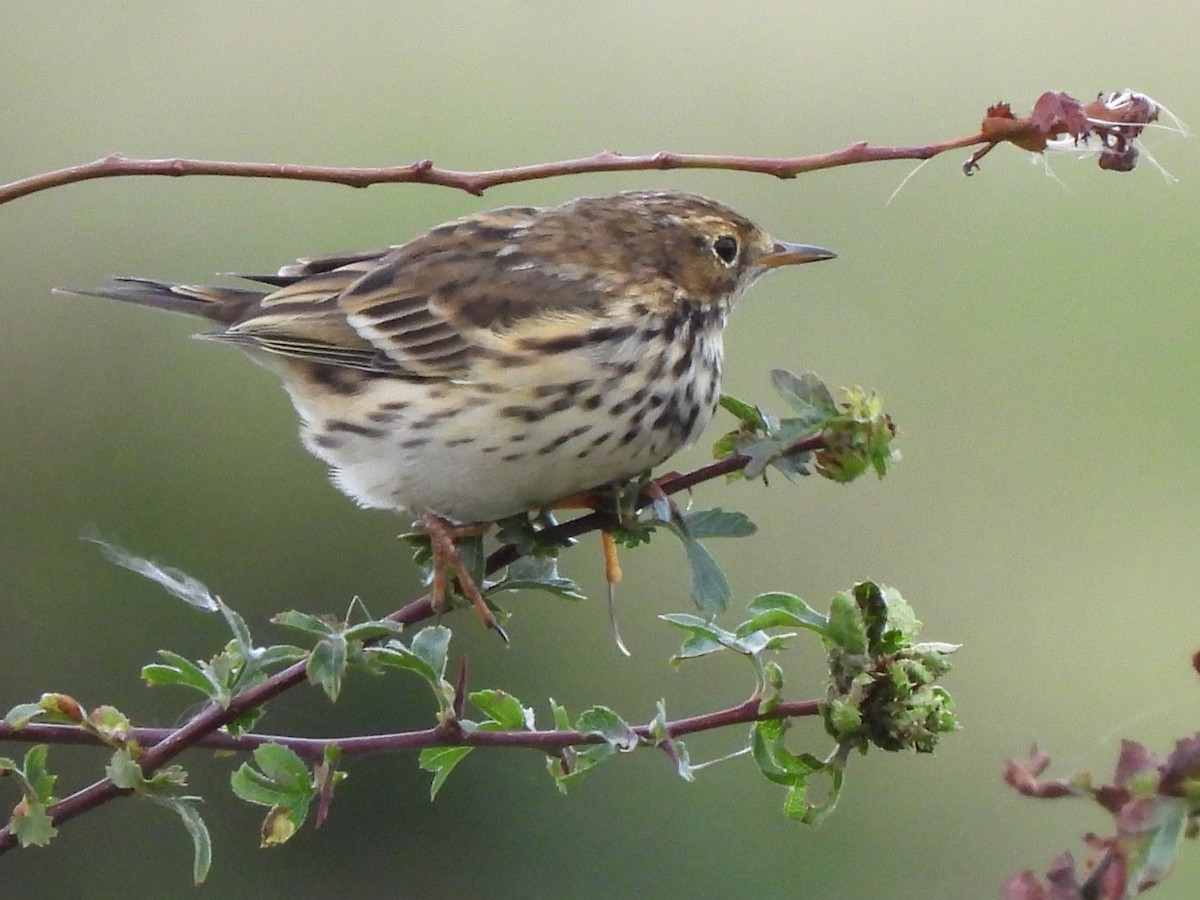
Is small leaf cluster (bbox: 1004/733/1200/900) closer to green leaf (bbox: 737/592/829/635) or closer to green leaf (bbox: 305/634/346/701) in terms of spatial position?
green leaf (bbox: 737/592/829/635)

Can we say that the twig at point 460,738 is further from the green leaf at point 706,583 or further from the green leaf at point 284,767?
the green leaf at point 706,583

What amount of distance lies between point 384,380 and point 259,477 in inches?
132

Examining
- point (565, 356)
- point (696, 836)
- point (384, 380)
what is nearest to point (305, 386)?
point (384, 380)

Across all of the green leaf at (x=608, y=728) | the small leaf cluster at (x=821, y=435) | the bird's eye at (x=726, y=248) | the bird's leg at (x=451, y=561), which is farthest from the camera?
the bird's eye at (x=726, y=248)

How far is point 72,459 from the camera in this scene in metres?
6.50

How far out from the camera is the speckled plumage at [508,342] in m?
2.91

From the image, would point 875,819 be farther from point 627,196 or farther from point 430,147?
point 627,196

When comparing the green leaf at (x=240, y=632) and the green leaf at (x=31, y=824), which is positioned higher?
the green leaf at (x=240, y=632)

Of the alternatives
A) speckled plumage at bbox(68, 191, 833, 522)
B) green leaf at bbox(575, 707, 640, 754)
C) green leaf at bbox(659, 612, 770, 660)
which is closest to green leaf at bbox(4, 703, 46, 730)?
green leaf at bbox(575, 707, 640, 754)

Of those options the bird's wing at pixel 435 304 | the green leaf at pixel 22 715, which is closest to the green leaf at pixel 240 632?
the green leaf at pixel 22 715

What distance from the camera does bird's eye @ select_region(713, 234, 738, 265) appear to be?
10.8ft

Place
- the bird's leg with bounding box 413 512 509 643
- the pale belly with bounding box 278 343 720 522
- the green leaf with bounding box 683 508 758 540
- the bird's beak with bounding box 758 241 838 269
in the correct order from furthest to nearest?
the bird's beak with bounding box 758 241 838 269, the pale belly with bounding box 278 343 720 522, the bird's leg with bounding box 413 512 509 643, the green leaf with bounding box 683 508 758 540

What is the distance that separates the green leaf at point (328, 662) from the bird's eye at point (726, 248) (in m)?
1.65

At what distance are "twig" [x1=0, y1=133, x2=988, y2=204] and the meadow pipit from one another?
0.84 m
